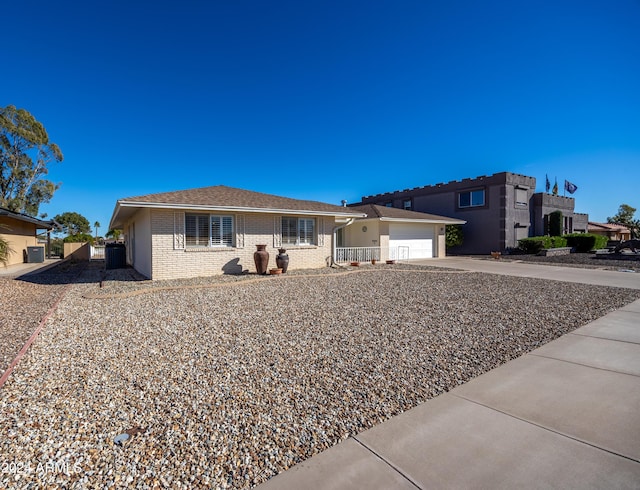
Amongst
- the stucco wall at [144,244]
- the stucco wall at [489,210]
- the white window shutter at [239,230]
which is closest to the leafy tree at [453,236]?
the stucco wall at [489,210]

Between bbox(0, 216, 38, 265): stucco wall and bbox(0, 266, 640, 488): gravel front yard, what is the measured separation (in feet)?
45.9

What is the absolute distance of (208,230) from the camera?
11609mm

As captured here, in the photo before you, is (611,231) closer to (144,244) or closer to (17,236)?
(144,244)

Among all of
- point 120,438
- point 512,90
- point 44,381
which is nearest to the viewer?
point 120,438

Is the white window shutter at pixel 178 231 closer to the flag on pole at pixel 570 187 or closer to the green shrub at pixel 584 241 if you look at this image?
the green shrub at pixel 584 241

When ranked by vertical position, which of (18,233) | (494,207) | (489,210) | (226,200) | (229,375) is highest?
(494,207)

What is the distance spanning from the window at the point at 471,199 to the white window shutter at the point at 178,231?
23934 mm

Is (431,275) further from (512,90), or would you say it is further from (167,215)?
(167,215)

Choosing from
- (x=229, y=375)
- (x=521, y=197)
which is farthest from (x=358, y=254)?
(x=521, y=197)

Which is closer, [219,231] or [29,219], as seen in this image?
[219,231]

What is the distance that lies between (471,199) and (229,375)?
27667mm

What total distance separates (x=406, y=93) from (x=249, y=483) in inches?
676

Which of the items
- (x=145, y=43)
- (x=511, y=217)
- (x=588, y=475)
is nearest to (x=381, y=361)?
(x=588, y=475)

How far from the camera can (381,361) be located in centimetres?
394
